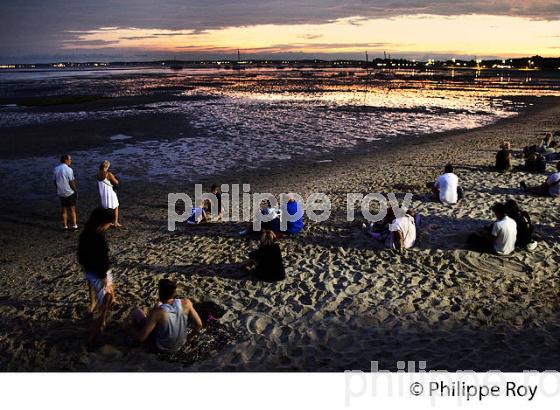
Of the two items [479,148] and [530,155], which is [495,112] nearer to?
[479,148]

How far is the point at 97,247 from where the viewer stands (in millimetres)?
5961

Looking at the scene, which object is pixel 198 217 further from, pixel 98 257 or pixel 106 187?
pixel 98 257

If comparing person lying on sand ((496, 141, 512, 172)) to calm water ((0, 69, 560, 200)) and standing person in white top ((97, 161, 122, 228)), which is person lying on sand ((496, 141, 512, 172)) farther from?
standing person in white top ((97, 161, 122, 228))

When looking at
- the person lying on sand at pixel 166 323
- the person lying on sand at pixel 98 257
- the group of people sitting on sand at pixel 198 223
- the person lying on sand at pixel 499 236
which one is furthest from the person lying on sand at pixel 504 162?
the person lying on sand at pixel 98 257

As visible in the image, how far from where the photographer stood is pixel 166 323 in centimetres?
571

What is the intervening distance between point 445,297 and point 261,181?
9730mm

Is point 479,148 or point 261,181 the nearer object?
point 261,181

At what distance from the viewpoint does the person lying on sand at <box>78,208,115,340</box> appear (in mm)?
5824

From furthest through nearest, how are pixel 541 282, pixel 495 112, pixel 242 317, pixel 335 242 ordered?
pixel 495 112 < pixel 335 242 < pixel 541 282 < pixel 242 317

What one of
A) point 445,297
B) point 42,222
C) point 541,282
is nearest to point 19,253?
point 42,222

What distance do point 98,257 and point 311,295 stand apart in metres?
3.58

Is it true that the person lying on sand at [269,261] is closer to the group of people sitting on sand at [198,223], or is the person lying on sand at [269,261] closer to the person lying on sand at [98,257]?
the group of people sitting on sand at [198,223]

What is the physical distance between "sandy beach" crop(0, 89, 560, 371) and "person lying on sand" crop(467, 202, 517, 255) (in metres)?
0.24

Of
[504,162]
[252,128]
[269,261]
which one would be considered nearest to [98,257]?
[269,261]
